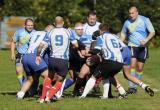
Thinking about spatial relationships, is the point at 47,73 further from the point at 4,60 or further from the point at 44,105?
the point at 4,60

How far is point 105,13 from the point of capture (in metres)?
59.7

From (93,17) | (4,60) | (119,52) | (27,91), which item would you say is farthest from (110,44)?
(4,60)

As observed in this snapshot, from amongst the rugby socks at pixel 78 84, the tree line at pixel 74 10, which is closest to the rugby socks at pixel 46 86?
the rugby socks at pixel 78 84

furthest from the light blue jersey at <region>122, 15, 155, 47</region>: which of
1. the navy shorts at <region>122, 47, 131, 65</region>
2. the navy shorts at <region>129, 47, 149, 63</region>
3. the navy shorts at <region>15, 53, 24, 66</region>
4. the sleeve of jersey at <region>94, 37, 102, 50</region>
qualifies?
the navy shorts at <region>15, 53, 24, 66</region>

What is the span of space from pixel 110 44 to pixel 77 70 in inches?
86.7

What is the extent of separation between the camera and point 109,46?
50.7 feet

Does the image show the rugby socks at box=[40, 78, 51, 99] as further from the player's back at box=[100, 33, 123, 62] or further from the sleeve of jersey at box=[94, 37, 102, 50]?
the player's back at box=[100, 33, 123, 62]

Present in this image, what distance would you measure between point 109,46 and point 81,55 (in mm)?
1460

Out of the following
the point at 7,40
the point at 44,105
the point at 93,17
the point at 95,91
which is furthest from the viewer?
the point at 7,40

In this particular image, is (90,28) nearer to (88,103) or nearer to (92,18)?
(92,18)

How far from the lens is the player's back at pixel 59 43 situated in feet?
48.9

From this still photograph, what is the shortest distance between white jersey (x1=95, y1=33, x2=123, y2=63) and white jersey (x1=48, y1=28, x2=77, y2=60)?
940 mm

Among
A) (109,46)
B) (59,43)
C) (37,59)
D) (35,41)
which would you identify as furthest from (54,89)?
(109,46)

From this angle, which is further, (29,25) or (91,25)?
(91,25)
